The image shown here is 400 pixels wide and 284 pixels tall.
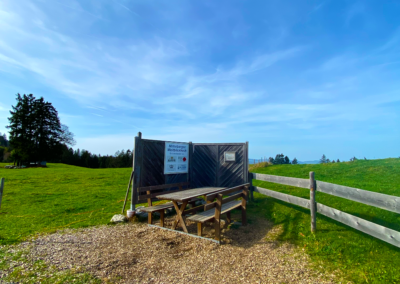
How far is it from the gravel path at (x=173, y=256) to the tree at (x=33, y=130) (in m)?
39.6

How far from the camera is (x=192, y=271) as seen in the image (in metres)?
3.95

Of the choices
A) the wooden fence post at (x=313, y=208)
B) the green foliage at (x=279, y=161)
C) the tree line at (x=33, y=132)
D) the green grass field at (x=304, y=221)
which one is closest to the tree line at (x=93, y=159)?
the tree line at (x=33, y=132)

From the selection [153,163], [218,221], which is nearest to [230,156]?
[153,163]

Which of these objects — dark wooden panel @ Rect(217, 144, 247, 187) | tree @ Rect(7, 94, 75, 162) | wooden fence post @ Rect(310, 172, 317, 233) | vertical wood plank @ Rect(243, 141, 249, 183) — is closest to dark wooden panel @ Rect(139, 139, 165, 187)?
dark wooden panel @ Rect(217, 144, 247, 187)

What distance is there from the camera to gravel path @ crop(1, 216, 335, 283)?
3.73 meters

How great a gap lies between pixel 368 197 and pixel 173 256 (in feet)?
11.9

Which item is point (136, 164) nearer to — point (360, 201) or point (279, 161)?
point (360, 201)

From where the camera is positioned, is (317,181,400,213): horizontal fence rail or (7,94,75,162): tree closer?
(317,181,400,213): horizontal fence rail

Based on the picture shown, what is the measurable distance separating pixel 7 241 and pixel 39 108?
42477 mm

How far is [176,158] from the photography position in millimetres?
8906

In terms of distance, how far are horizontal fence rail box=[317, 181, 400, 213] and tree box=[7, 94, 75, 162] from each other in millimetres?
43169

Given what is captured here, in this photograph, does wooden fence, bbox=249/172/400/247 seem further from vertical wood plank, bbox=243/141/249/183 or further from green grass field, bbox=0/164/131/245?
green grass field, bbox=0/164/131/245

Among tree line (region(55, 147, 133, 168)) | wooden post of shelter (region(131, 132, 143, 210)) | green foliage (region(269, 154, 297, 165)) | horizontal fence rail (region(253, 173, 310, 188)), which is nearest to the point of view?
horizontal fence rail (region(253, 173, 310, 188))

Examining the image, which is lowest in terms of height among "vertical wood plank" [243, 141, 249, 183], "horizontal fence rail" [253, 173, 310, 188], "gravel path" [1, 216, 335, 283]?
"gravel path" [1, 216, 335, 283]
